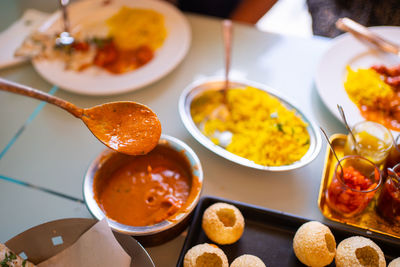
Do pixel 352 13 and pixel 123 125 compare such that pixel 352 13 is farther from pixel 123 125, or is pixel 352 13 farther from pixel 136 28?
pixel 123 125

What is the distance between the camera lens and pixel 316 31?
2.85 m

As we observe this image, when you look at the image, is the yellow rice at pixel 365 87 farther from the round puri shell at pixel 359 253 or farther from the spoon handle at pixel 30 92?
the spoon handle at pixel 30 92

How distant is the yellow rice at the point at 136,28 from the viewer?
6.77 feet

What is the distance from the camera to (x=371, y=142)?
57.1 inches

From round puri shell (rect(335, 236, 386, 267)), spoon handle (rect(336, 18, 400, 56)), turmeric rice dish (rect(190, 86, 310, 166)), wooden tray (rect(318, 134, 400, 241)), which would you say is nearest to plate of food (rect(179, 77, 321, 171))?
turmeric rice dish (rect(190, 86, 310, 166))

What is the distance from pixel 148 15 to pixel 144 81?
1.90 ft

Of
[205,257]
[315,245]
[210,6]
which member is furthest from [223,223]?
[210,6]

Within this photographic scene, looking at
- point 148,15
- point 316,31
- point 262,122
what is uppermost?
point 148,15

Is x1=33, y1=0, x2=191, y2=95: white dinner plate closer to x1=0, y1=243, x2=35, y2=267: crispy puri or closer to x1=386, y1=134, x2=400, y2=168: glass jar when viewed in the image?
x1=0, y1=243, x2=35, y2=267: crispy puri

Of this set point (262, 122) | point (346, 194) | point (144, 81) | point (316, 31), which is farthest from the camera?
point (316, 31)

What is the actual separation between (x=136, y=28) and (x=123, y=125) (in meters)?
1.03

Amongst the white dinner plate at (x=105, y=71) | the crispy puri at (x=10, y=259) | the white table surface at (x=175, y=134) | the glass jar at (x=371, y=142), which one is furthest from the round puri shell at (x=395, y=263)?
the white dinner plate at (x=105, y=71)

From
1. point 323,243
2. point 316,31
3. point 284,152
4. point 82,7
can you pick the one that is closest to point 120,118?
point 284,152

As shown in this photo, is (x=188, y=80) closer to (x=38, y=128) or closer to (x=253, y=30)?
(x=253, y=30)
